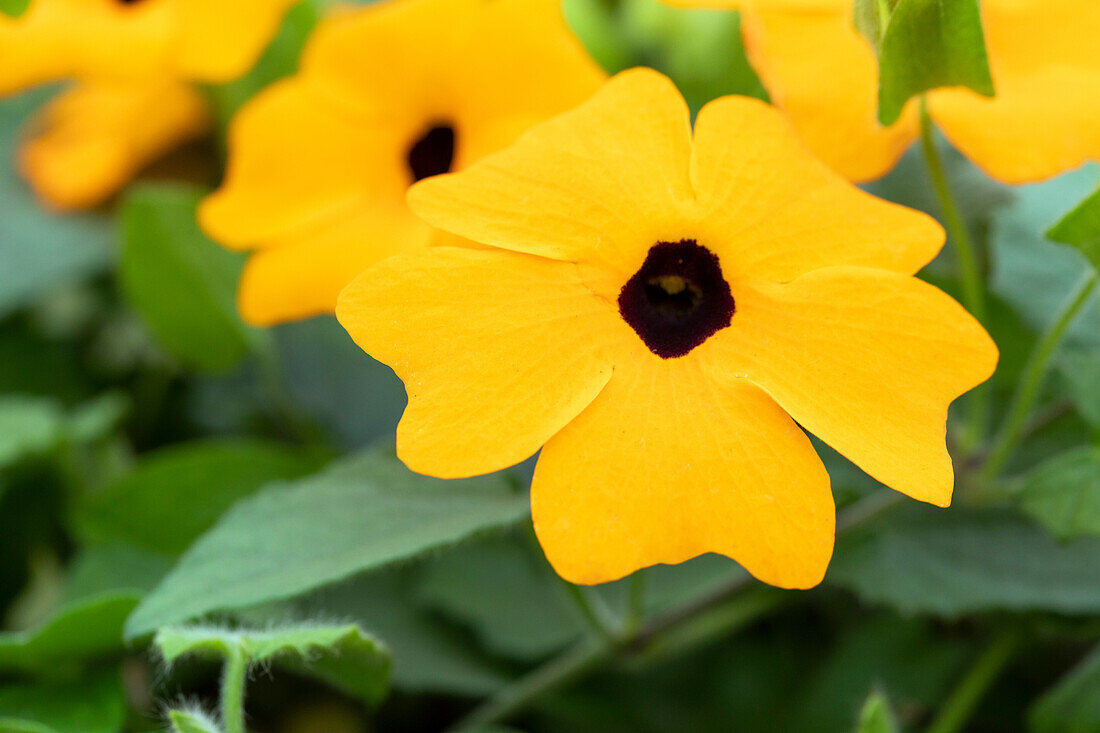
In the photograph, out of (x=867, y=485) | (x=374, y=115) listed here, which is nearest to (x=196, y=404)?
(x=374, y=115)

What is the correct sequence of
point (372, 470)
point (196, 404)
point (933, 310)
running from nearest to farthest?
1. point (933, 310)
2. point (372, 470)
3. point (196, 404)


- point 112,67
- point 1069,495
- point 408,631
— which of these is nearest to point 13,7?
point 112,67

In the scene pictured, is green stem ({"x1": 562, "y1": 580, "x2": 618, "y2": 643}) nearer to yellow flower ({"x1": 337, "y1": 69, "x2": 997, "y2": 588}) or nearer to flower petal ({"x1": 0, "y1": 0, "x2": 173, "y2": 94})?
yellow flower ({"x1": 337, "y1": 69, "x2": 997, "y2": 588})

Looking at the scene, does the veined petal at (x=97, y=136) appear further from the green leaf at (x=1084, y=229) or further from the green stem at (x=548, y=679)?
the green leaf at (x=1084, y=229)

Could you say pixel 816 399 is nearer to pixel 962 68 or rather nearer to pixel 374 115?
pixel 962 68

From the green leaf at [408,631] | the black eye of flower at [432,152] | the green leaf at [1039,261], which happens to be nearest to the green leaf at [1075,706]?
the green leaf at [1039,261]

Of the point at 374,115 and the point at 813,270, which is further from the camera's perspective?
the point at 374,115
